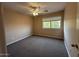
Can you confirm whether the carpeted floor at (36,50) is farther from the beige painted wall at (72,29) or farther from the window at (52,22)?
the window at (52,22)

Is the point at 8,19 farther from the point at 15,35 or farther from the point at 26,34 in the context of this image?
the point at 26,34

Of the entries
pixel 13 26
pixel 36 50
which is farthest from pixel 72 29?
pixel 13 26

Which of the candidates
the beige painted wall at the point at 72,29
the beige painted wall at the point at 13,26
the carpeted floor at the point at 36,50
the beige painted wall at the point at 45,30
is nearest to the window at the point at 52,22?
the beige painted wall at the point at 45,30

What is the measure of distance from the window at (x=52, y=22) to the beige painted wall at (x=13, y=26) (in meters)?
1.38

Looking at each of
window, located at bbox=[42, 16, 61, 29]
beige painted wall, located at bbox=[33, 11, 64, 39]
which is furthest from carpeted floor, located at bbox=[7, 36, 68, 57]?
window, located at bbox=[42, 16, 61, 29]

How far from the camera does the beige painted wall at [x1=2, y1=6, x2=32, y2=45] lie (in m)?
3.92

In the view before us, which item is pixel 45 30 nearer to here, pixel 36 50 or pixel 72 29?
pixel 36 50

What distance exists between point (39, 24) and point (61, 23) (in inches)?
76.6

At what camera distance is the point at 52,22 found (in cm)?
587

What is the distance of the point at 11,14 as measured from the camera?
419 centimetres

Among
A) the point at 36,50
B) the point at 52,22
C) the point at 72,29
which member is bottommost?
the point at 36,50

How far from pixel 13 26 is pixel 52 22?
2778 millimetres

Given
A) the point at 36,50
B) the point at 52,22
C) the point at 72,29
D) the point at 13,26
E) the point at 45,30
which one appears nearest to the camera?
the point at 72,29

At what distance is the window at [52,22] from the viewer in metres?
5.54
